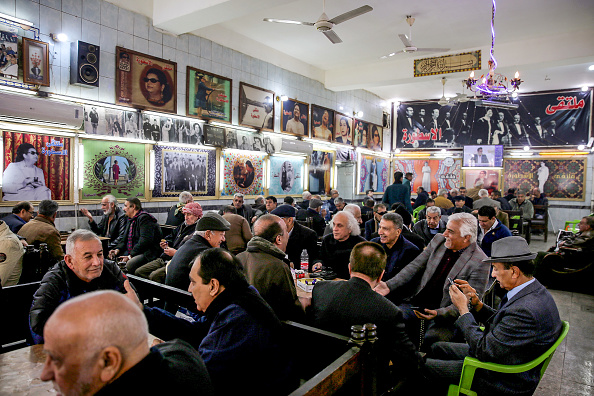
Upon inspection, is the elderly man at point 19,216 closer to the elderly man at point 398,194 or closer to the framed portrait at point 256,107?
the framed portrait at point 256,107

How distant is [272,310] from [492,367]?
4.49 ft

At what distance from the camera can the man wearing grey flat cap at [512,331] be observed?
6.82 feet

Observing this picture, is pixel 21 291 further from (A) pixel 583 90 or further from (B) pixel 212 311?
(A) pixel 583 90

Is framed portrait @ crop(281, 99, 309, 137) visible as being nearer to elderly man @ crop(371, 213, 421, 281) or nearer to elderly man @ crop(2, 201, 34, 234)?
elderly man @ crop(2, 201, 34, 234)

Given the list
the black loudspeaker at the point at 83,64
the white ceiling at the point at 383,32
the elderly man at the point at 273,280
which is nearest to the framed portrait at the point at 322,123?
the white ceiling at the point at 383,32

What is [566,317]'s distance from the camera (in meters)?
5.07

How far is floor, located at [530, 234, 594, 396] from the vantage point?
3283mm

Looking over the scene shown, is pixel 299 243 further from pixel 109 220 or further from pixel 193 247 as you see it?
pixel 109 220

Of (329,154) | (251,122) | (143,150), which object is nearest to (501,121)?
(329,154)

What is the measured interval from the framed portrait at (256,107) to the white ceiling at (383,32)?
95 cm

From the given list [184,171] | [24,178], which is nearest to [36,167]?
[24,178]

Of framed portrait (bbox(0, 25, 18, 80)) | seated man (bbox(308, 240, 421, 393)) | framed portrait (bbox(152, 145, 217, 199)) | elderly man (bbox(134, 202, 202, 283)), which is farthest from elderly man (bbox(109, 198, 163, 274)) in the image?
seated man (bbox(308, 240, 421, 393))

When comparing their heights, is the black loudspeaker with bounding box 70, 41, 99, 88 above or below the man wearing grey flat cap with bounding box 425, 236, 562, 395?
above

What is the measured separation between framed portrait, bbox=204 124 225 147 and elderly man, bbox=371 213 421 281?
524cm
